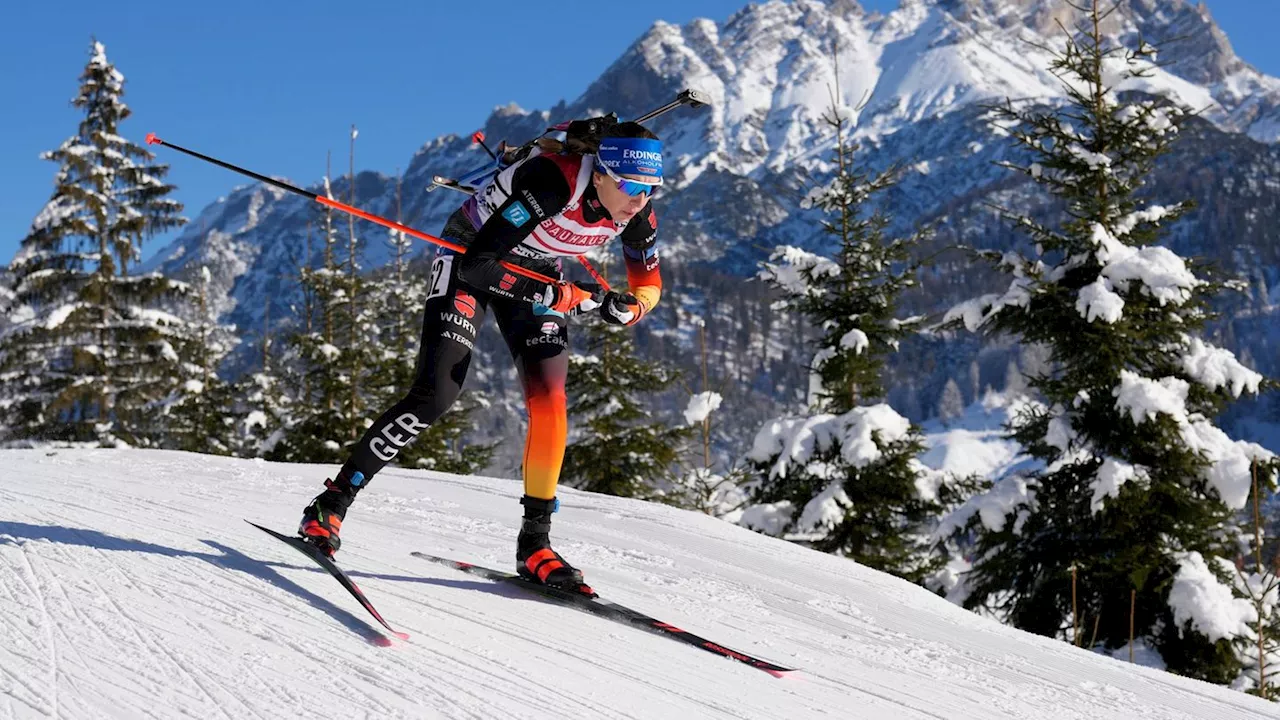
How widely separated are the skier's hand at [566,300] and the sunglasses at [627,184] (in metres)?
0.49

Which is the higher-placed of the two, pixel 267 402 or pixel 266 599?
pixel 267 402

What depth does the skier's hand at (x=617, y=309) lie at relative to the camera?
4605mm

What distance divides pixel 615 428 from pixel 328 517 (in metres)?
15.2

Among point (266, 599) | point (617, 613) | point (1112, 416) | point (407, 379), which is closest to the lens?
point (266, 599)

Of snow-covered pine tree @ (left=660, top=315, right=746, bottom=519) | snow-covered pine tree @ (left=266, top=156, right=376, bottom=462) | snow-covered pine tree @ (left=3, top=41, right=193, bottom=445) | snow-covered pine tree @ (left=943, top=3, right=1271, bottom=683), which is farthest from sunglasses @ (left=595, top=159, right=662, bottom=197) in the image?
snow-covered pine tree @ (left=3, top=41, right=193, bottom=445)

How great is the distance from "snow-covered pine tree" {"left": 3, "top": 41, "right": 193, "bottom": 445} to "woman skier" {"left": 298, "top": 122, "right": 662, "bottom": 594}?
2014 cm

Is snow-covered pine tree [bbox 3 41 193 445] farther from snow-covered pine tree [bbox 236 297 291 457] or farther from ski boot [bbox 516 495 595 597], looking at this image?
ski boot [bbox 516 495 595 597]

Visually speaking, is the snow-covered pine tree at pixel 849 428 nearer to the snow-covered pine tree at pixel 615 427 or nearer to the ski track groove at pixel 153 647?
the snow-covered pine tree at pixel 615 427

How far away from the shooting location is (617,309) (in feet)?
15.2

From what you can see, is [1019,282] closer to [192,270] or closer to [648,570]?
[648,570]

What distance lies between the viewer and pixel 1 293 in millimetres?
23344

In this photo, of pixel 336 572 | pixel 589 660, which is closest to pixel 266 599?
→ pixel 336 572

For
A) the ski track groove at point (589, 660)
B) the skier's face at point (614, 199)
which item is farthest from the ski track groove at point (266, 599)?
the skier's face at point (614, 199)

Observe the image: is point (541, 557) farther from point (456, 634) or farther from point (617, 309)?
point (617, 309)
